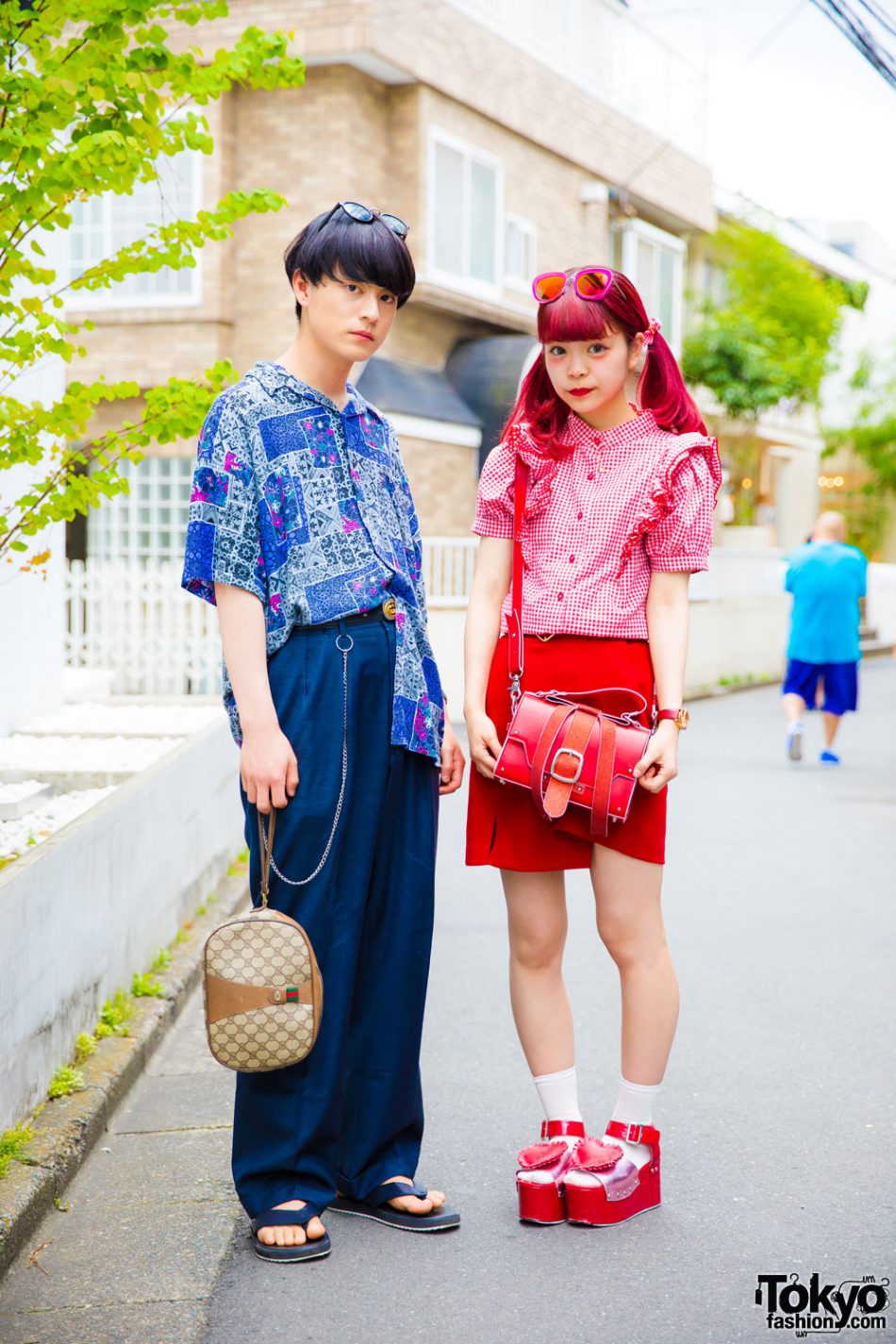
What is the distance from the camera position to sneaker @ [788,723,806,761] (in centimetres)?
1216

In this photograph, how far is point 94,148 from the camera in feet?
13.5

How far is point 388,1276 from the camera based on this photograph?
10.2ft

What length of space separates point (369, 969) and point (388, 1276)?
647 mm

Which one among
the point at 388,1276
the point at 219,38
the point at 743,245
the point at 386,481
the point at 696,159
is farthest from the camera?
the point at 743,245

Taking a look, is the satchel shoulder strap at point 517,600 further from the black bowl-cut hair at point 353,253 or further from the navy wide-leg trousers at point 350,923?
the black bowl-cut hair at point 353,253

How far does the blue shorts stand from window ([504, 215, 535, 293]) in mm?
8665

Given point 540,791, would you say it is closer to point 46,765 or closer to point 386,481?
point 386,481

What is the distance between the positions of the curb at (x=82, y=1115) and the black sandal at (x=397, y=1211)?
2.24 feet

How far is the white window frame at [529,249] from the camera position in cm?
1916

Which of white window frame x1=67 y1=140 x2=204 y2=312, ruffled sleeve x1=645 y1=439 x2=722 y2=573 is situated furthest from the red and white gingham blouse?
white window frame x1=67 y1=140 x2=204 y2=312

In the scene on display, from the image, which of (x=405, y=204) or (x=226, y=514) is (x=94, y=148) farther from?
(x=405, y=204)

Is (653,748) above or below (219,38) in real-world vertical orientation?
below

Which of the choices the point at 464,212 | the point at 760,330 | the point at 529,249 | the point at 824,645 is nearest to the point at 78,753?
the point at 824,645

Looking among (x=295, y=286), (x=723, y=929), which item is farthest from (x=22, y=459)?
(x=723, y=929)
